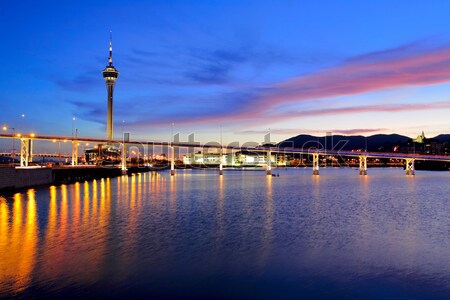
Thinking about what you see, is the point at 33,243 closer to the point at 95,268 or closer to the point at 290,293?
the point at 95,268

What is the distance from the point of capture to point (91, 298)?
44.6 ft

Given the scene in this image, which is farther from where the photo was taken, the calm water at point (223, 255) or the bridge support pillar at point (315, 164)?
the bridge support pillar at point (315, 164)

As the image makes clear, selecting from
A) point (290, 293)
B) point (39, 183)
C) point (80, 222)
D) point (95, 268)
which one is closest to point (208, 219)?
point (80, 222)

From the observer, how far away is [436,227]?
2972 cm

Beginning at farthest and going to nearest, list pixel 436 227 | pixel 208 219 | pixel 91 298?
pixel 208 219, pixel 436 227, pixel 91 298

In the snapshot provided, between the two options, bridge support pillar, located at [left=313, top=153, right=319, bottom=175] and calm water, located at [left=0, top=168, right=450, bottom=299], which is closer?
calm water, located at [left=0, top=168, right=450, bottom=299]

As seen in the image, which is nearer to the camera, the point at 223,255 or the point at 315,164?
the point at 223,255

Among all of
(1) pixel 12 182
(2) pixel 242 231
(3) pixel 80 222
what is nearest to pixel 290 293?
(2) pixel 242 231

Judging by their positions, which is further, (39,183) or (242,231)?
(39,183)

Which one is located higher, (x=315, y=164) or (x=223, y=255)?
(x=315, y=164)

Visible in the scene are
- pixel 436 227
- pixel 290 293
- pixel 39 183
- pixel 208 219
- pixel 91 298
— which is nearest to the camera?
pixel 91 298

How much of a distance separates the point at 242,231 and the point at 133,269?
11670 mm

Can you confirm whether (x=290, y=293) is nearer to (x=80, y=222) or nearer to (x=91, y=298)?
(x=91, y=298)

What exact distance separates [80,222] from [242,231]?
13.6 metres
